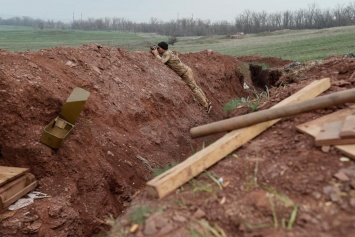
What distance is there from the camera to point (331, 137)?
2.87 meters

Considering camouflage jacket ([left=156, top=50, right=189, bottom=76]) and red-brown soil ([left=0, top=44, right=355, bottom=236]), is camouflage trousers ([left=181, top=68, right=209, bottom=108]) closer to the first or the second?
camouflage jacket ([left=156, top=50, right=189, bottom=76])

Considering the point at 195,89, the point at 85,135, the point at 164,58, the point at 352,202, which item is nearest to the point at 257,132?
the point at 352,202

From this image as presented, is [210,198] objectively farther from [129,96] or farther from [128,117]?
[129,96]

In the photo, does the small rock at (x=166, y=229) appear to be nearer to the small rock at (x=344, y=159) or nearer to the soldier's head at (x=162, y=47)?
the small rock at (x=344, y=159)

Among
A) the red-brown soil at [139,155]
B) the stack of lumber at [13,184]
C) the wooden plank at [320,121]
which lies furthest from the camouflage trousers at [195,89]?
the wooden plank at [320,121]

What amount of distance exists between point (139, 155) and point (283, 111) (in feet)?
12.0

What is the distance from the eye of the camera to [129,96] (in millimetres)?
7688

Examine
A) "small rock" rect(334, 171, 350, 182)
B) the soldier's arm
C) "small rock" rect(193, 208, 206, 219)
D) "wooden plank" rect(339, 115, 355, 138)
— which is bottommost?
"small rock" rect(193, 208, 206, 219)

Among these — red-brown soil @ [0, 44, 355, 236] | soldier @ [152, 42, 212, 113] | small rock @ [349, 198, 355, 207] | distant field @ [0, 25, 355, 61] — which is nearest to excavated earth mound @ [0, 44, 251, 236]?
red-brown soil @ [0, 44, 355, 236]

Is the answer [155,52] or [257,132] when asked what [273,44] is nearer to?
[155,52]

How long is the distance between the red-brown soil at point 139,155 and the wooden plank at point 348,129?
0.52 feet

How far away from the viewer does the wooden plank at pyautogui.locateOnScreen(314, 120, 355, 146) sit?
9.30 feet

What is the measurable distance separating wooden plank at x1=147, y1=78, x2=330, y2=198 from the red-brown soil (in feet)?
0.20

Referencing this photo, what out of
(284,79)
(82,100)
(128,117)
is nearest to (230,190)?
(82,100)
